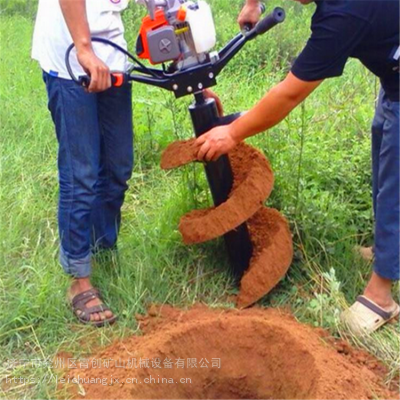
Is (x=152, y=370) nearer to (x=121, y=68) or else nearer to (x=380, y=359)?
(x=380, y=359)

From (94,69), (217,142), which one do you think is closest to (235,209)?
(217,142)

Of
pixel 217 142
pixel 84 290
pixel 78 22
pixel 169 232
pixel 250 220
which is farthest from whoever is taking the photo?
pixel 169 232

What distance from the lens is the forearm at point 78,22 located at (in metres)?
2.70

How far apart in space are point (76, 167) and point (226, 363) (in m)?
1.03

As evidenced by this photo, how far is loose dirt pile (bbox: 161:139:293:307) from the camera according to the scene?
3027mm

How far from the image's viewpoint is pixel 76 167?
119 inches

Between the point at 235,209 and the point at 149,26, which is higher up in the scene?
the point at 149,26

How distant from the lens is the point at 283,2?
8.17 meters

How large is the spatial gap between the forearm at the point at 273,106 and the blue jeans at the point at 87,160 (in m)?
0.61

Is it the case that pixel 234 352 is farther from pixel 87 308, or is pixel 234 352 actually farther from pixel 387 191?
pixel 387 191

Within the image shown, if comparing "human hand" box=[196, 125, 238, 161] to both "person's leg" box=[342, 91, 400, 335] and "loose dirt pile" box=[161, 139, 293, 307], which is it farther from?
"person's leg" box=[342, 91, 400, 335]

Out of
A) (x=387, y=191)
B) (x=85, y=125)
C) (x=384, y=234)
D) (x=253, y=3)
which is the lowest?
(x=384, y=234)

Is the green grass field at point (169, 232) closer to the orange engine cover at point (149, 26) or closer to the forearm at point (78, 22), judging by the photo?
the orange engine cover at point (149, 26)

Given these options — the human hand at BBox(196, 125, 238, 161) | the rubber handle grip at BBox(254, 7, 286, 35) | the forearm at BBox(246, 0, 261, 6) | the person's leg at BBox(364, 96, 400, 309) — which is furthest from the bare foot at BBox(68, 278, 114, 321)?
the forearm at BBox(246, 0, 261, 6)
